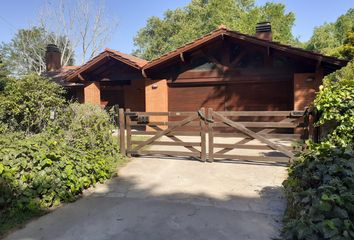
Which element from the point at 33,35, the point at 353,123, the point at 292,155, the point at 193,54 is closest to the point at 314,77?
the point at 193,54

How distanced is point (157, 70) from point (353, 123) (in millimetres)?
9734

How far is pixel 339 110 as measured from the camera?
6.11 meters

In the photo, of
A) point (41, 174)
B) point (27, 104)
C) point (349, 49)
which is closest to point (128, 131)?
point (27, 104)

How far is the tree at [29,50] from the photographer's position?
36.6 meters

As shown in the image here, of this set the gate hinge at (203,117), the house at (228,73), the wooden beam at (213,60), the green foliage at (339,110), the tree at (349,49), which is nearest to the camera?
the green foliage at (339,110)

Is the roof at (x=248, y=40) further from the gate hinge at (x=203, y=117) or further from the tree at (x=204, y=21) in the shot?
the tree at (x=204, y=21)

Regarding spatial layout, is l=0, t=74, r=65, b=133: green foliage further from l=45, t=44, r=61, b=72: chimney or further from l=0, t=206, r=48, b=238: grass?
l=45, t=44, r=61, b=72: chimney

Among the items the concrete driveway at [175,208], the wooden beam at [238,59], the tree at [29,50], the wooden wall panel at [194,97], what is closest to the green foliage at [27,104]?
the concrete driveway at [175,208]

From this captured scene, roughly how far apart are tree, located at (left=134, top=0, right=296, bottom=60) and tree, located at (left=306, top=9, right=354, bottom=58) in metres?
6.51

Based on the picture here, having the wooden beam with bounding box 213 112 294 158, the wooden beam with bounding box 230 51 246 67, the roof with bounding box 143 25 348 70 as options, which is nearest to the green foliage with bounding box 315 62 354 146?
the wooden beam with bounding box 213 112 294 158

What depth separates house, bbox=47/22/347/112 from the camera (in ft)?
39.5

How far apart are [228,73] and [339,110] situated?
7398mm

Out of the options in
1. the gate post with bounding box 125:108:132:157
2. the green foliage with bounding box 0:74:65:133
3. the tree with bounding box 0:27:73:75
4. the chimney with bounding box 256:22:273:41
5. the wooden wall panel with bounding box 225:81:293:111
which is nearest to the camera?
the green foliage with bounding box 0:74:65:133

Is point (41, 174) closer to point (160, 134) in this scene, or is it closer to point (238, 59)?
point (160, 134)
